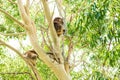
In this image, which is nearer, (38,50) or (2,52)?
(38,50)

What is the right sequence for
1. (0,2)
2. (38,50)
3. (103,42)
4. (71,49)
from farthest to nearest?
1. (0,2)
2. (71,49)
3. (38,50)
4. (103,42)

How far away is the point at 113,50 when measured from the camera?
404 centimetres

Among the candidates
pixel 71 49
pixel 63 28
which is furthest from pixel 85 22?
pixel 71 49

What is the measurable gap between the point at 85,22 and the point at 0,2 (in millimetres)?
3475

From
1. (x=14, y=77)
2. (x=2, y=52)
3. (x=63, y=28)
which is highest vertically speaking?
(x=63, y=28)

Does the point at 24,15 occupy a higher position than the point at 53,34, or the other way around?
the point at 24,15

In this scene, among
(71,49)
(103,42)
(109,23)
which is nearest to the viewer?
(109,23)

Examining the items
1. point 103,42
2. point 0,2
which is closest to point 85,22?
point 103,42

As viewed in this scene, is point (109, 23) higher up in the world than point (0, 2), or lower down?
lower down

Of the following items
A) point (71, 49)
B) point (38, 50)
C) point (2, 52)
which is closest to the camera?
point (38, 50)

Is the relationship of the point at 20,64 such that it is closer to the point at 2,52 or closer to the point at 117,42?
the point at 2,52

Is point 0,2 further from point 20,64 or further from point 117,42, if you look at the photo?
point 117,42

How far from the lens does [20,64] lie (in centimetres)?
778

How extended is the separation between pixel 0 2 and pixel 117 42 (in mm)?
3810
